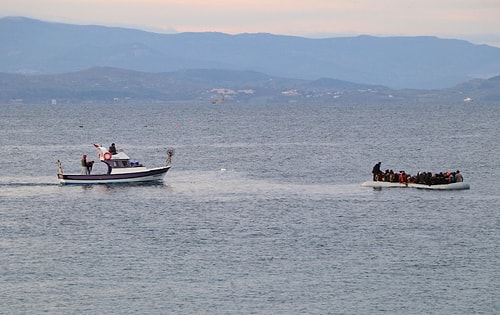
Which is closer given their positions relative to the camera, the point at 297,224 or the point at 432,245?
the point at 432,245

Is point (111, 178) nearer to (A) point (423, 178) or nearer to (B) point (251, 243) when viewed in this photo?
(A) point (423, 178)

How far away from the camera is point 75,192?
97.4 metres

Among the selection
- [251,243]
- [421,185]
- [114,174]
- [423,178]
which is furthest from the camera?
[114,174]

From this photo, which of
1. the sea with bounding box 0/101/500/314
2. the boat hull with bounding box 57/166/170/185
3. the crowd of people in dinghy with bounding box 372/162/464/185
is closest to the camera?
the sea with bounding box 0/101/500/314

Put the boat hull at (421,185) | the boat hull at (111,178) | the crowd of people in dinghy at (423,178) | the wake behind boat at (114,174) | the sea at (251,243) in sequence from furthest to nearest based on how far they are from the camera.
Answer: the wake behind boat at (114,174) < the boat hull at (111,178) < the crowd of people in dinghy at (423,178) < the boat hull at (421,185) < the sea at (251,243)

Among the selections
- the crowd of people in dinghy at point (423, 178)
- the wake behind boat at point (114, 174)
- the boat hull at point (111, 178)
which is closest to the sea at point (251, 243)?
the boat hull at point (111, 178)

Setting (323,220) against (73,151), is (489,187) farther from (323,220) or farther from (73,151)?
(73,151)

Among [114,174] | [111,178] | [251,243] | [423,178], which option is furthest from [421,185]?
[251,243]

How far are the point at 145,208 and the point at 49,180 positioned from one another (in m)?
23.9

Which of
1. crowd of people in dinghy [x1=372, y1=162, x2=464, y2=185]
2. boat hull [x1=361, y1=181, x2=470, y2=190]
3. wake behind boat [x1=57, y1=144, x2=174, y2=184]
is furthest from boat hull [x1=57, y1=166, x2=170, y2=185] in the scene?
crowd of people in dinghy [x1=372, y1=162, x2=464, y2=185]

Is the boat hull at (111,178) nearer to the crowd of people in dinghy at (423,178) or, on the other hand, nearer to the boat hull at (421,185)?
the boat hull at (421,185)

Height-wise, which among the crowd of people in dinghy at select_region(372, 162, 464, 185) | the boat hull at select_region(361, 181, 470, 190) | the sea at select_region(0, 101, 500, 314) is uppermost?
the crowd of people in dinghy at select_region(372, 162, 464, 185)

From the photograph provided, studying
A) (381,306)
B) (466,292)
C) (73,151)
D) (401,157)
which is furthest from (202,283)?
(73,151)

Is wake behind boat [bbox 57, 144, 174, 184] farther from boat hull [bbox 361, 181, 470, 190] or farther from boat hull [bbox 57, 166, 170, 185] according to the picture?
boat hull [bbox 361, 181, 470, 190]
